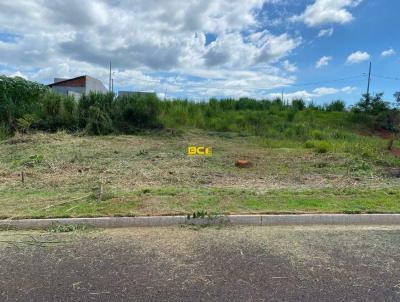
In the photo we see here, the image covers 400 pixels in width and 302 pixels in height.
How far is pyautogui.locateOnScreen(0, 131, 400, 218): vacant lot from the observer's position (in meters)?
5.53

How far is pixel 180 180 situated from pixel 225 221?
8.96 feet

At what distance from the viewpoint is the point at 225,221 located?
499cm

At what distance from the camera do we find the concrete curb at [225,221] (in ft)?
15.8

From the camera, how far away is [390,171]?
8.67 metres

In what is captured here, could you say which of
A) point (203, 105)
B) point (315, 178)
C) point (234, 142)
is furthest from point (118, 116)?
point (315, 178)

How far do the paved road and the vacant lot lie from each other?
0.73 m

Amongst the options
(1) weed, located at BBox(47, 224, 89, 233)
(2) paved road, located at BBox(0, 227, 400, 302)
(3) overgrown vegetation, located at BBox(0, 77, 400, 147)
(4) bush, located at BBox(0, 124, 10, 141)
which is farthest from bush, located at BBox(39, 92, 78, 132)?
(2) paved road, located at BBox(0, 227, 400, 302)

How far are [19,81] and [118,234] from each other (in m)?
14.8

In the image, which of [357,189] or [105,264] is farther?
[357,189]

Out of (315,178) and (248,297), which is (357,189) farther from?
(248,297)

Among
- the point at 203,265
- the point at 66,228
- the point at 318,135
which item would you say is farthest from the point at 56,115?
the point at 203,265

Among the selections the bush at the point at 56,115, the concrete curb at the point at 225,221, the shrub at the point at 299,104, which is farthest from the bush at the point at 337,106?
the concrete curb at the point at 225,221

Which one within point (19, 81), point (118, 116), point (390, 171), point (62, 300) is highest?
point (19, 81)

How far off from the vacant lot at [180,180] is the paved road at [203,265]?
73 centimetres
